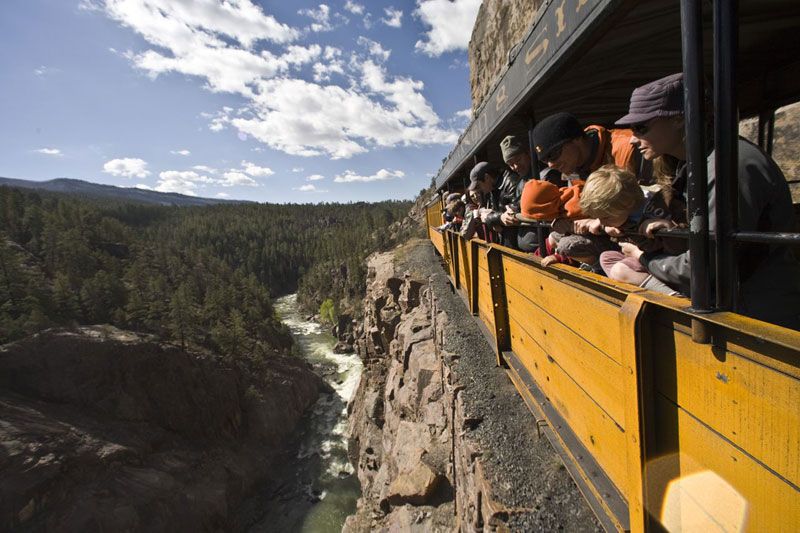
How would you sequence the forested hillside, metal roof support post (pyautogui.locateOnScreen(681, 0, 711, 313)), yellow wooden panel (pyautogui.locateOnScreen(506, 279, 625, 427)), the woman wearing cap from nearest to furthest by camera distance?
metal roof support post (pyautogui.locateOnScreen(681, 0, 711, 313)) → the woman wearing cap → yellow wooden panel (pyautogui.locateOnScreen(506, 279, 625, 427)) → the forested hillside

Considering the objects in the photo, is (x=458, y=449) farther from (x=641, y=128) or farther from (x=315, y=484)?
(x=315, y=484)

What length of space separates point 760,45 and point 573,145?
1744 millimetres

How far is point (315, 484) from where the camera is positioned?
1086 inches

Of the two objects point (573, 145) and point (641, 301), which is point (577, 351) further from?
point (573, 145)

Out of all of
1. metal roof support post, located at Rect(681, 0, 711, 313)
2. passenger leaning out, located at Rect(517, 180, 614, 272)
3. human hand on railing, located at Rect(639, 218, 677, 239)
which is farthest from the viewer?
passenger leaning out, located at Rect(517, 180, 614, 272)

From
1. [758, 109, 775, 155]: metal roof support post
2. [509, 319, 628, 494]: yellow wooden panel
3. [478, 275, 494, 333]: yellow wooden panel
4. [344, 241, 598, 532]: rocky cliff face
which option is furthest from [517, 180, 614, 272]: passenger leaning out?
[758, 109, 775, 155]: metal roof support post

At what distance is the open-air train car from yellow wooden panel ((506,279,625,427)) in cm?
1

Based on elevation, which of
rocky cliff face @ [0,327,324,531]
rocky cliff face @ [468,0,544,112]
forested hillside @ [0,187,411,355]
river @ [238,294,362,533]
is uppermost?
rocky cliff face @ [468,0,544,112]

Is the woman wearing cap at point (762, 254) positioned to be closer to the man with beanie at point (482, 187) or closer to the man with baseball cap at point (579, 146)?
the man with baseball cap at point (579, 146)

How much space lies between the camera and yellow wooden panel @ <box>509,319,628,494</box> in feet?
6.88

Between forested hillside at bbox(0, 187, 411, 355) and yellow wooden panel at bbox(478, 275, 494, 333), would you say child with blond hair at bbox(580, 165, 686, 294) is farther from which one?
forested hillside at bbox(0, 187, 411, 355)

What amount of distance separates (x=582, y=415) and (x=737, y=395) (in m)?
1.43

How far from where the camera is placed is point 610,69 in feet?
9.82

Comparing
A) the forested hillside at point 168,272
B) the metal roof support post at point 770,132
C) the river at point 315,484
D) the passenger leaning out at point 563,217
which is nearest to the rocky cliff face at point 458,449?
the passenger leaning out at point 563,217
